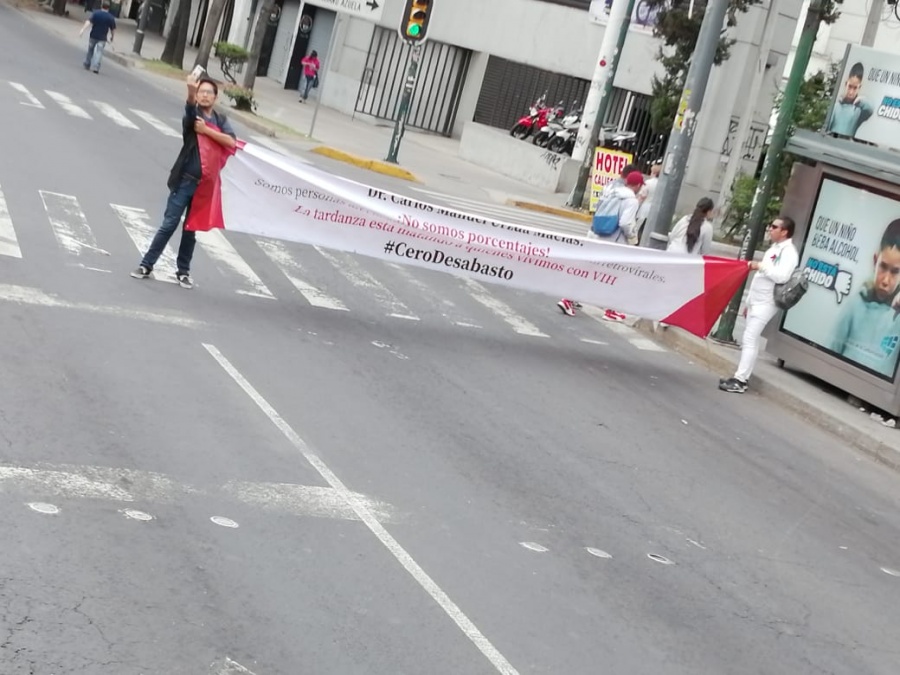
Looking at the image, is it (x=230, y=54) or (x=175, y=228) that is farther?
(x=230, y=54)

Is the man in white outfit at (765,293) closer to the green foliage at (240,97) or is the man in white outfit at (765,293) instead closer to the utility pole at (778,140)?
the utility pole at (778,140)

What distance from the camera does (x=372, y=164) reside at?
28.5 meters

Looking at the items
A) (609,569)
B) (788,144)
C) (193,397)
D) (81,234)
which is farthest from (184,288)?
(788,144)

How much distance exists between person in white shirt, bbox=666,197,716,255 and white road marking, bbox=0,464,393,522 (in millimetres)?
8381

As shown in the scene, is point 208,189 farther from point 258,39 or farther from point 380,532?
point 258,39

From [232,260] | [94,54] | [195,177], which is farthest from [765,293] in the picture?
[94,54]

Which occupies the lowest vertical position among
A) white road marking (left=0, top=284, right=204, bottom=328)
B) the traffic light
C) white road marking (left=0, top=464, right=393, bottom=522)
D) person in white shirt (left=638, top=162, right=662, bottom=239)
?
white road marking (left=0, top=464, right=393, bottom=522)

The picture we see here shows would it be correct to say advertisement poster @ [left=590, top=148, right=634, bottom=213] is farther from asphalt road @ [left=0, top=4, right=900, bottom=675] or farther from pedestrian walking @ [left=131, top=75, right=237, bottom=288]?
pedestrian walking @ [left=131, top=75, right=237, bottom=288]

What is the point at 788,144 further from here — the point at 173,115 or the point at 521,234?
the point at 173,115

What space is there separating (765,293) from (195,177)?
19.6ft

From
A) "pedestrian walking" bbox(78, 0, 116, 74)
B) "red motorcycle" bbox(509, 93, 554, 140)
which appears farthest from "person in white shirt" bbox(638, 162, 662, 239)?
"pedestrian walking" bbox(78, 0, 116, 74)

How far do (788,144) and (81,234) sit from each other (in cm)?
769

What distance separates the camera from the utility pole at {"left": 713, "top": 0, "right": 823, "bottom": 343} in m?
15.9

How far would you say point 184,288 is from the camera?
40.6 feet
